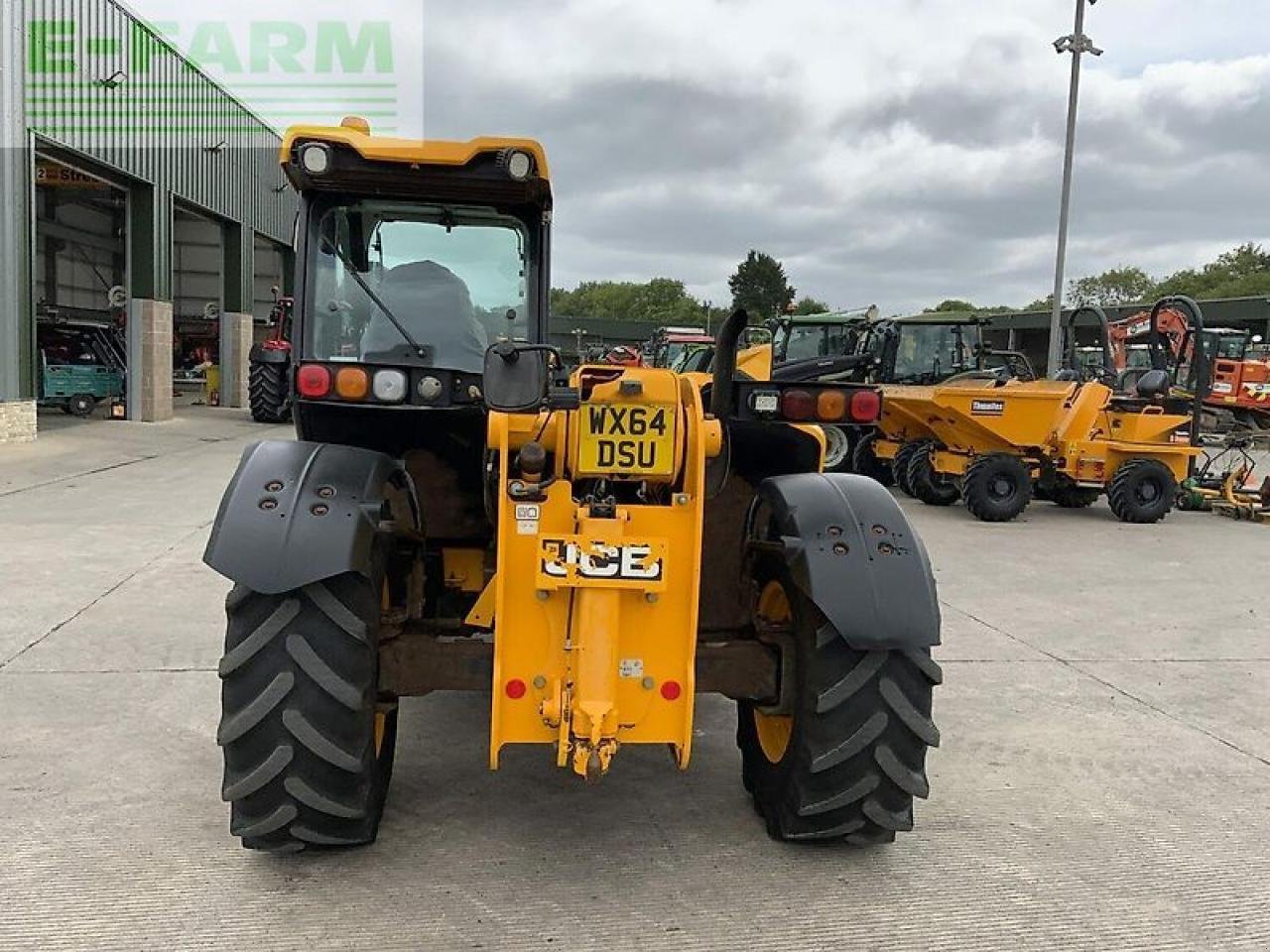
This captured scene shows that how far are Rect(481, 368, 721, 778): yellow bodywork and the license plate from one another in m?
0.01

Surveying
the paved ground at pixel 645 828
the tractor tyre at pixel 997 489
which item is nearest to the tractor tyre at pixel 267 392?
the tractor tyre at pixel 997 489

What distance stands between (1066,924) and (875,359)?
12.4 m

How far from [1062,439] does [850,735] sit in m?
9.47

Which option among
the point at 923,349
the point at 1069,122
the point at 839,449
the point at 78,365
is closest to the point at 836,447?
the point at 839,449

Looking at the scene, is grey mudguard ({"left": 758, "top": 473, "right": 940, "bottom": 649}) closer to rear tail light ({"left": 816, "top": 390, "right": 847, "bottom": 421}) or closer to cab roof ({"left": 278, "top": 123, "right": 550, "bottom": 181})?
rear tail light ({"left": 816, "top": 390, "right": 847, "bottom": 421})

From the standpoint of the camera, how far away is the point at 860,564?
3004mm

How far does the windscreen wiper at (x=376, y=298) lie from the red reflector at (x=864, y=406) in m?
1.57

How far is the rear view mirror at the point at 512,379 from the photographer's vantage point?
274 centimetres

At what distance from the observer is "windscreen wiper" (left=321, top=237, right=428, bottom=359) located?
3.83 m

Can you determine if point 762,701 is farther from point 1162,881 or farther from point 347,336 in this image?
point 347,336

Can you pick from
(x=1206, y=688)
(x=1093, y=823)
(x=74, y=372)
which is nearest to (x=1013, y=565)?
(x=1206, y=688)

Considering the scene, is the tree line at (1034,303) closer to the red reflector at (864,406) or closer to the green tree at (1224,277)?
the green tree at (1224,277)

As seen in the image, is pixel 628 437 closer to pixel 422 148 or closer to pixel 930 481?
pixel 422 148

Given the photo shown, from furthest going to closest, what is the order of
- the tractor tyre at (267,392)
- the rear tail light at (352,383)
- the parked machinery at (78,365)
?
the tractor tyre at (267,392)
the parked machinery at (78,365)
the rear tail light at (352,383)
